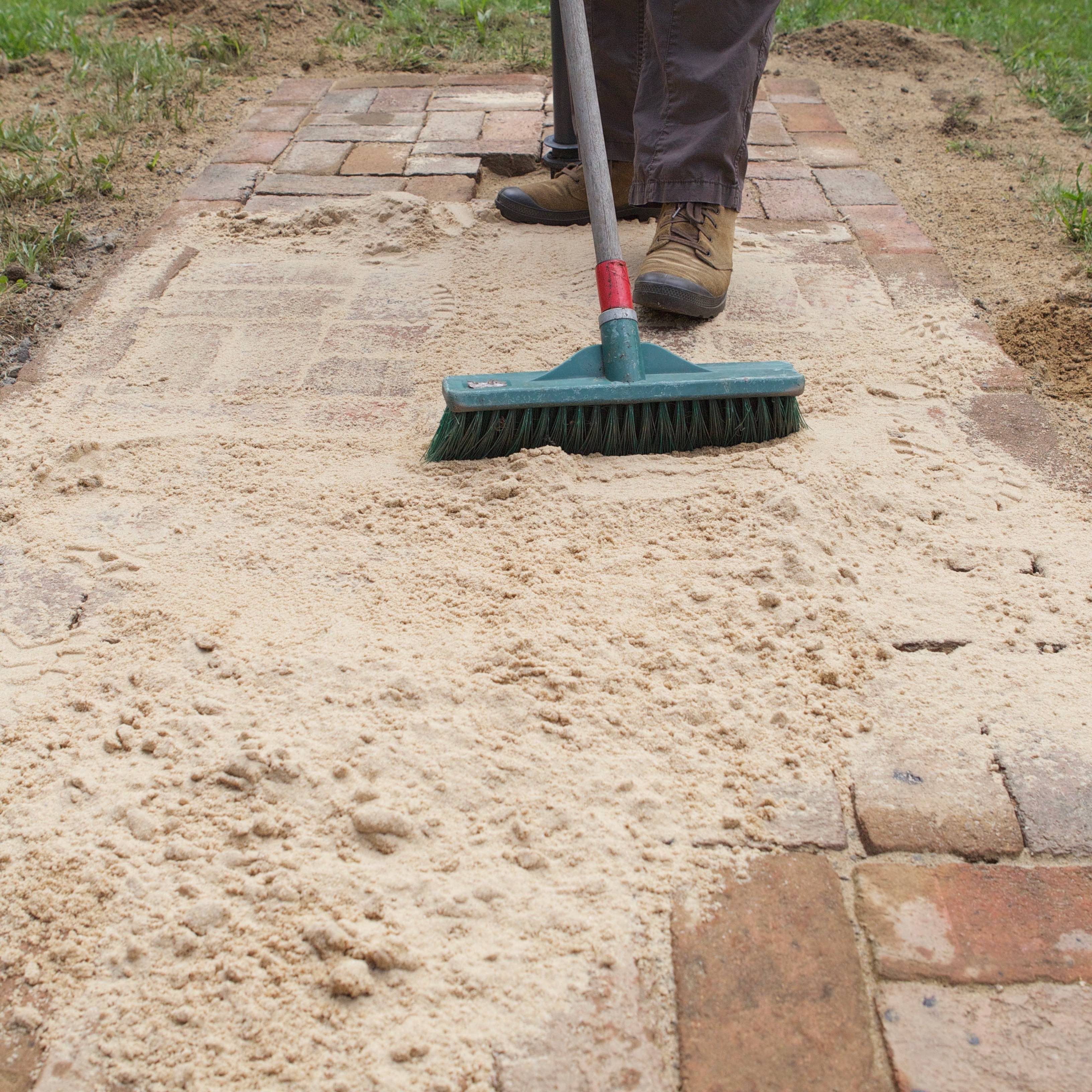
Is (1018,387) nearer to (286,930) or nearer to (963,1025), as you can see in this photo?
(963,1025)

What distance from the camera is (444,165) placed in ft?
11.8

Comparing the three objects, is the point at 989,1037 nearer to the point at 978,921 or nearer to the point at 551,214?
the point at 978,921

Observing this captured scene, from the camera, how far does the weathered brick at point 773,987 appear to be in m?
1.01

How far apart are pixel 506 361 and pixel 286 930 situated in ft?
5.12

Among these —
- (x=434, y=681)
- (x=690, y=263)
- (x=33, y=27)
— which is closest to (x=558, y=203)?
(x=690, y=263)

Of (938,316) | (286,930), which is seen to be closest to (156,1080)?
(286,930)

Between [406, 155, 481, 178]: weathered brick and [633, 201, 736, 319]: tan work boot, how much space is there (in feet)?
3.55

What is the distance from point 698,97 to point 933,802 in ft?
6.56

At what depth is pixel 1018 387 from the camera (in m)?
2.31

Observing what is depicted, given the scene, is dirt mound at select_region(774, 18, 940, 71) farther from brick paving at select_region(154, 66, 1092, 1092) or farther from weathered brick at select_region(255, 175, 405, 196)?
brick paving at select_region(154, 66, 1092, 1092)

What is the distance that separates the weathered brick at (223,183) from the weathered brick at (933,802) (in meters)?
2.91

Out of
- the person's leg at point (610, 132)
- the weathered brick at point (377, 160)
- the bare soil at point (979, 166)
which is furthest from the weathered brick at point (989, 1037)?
the weathered brick at point (377, 160)

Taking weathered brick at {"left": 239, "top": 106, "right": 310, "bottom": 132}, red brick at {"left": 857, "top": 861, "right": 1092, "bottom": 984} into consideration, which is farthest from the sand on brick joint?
weathered brick at {"left": 239, "top": 106, "right": 310, "bottom": 132}

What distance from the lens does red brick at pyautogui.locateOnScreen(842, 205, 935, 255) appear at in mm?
3014
